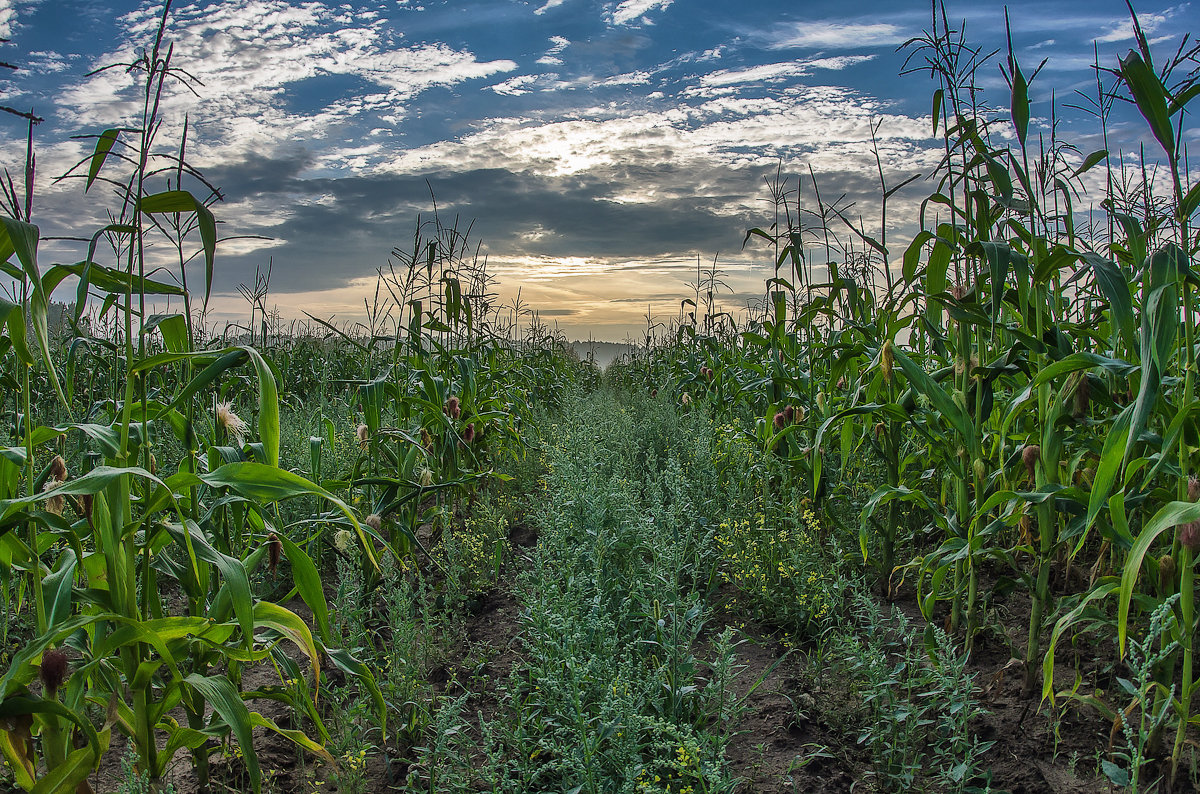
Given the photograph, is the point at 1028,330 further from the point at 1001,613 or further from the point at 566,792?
the point at 566,792

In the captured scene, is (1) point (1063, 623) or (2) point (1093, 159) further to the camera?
(2) point (1093, 159)

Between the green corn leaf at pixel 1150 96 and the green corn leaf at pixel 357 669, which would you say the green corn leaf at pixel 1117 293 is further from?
the green corn leaf at pixel 357 669

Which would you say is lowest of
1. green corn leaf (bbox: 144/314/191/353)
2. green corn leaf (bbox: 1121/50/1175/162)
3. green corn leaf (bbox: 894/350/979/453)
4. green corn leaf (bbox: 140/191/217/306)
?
green corn leaf (bbox: 894/350/979/453)

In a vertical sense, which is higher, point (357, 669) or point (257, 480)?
point (257, 480)

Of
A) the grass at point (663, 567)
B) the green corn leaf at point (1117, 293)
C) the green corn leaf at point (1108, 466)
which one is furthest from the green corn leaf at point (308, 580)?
the green corn leaf at point (1117, 293)

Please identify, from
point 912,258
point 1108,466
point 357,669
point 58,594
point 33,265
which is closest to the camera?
point 33,265

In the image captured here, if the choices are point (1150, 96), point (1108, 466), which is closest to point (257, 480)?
point (1108, 466)

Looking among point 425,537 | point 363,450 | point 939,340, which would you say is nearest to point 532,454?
point 425,537

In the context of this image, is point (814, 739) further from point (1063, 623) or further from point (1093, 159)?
point (1093, 159)

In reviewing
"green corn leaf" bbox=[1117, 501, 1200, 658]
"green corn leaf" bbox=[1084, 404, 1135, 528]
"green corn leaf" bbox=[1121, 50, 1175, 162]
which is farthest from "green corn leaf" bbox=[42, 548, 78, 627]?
"green corn leaf" bbox=[1121, 50, 1175, 162]

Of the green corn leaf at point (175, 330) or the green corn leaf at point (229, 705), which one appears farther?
the green corn leaf at point (175, 330)

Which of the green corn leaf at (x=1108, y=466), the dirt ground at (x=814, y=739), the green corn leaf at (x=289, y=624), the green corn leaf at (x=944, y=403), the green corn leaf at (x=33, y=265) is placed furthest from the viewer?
the green corn leaf at (x=944, y=403)

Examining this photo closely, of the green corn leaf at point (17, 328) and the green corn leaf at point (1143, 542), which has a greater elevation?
the green corn leaf at point (17, 328)

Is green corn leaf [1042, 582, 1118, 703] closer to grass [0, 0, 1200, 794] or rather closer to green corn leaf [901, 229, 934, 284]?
grass [0, 0, 1200, 794]
